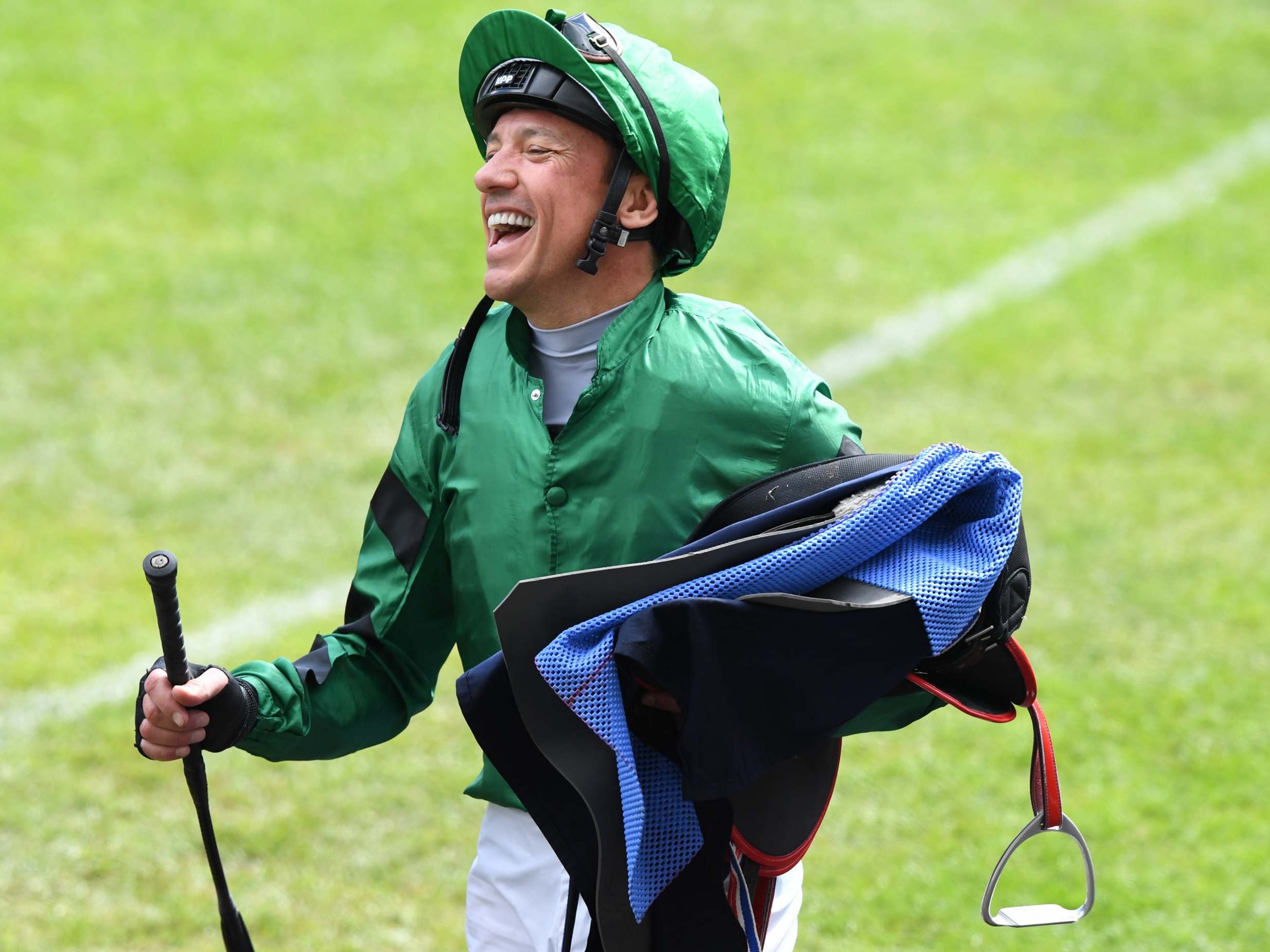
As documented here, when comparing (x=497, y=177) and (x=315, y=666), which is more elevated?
(x=497, y=177)

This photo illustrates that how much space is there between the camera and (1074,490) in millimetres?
7871

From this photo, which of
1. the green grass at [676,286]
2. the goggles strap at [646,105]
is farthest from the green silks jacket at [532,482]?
the green grass at [676,286]

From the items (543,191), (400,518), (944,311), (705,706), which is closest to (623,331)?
(543,191)

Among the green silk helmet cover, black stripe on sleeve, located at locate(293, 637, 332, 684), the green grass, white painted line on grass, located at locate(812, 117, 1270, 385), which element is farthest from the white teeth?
white painted line on grass, located at locate(812, 117, 1270, 385)

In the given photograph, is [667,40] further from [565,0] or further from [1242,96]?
[1242,96]

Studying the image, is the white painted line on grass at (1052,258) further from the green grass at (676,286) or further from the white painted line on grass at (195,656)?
the white painted line on grass at (195,656)

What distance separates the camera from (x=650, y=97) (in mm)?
2973

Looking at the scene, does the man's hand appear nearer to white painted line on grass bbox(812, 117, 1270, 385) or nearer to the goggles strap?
the goggles strap

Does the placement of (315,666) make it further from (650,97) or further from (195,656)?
(195,656)

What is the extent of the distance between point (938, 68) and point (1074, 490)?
5348mm

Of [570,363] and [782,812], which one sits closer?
[782,812]

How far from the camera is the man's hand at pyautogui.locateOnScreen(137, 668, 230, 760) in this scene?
286 centimetres

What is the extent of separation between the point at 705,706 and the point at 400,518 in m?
0.83

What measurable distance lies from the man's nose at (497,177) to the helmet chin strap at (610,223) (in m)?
0.16
